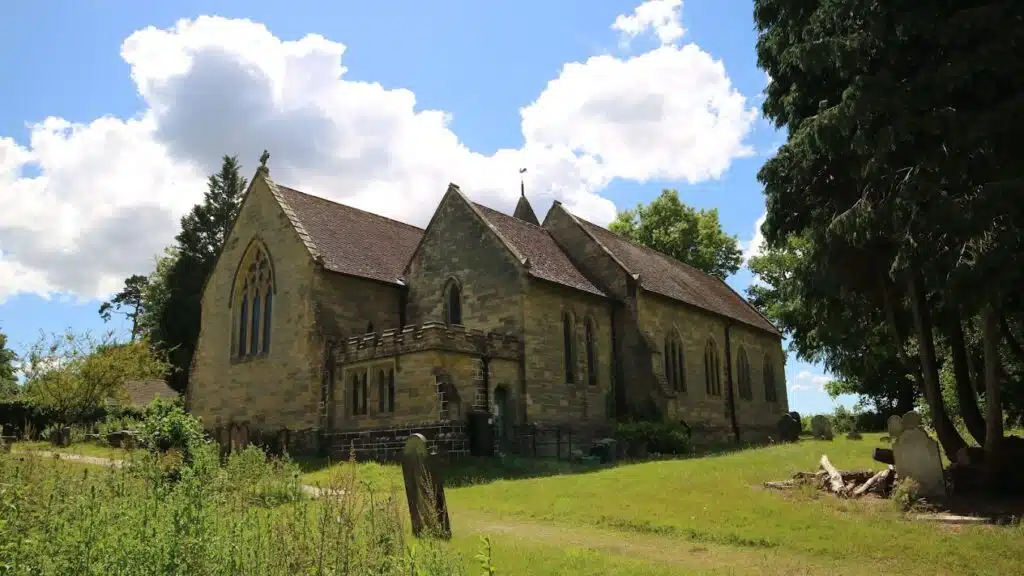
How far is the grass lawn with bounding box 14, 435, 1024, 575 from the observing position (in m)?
11.1

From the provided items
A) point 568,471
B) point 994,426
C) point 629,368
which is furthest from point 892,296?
point 629,368

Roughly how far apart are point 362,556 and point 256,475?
27.3 ft

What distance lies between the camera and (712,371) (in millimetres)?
38688

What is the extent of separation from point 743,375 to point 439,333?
23366mm

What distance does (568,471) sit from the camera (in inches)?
884

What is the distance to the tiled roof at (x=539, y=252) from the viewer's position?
3022 cm

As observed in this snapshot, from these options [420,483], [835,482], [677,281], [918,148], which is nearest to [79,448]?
[420,483]

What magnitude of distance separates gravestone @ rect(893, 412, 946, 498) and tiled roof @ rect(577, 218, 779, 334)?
16918 mm

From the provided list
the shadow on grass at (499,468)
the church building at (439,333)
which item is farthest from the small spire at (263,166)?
the shadow on grass at (499,468)

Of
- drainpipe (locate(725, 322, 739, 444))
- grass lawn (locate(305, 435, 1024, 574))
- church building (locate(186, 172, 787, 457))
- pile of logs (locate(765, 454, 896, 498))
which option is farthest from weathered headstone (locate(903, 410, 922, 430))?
drainpipe (locate(725, 322, 739, 444))

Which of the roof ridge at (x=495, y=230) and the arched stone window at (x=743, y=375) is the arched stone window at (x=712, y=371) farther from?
the roof ridge at (x=495, y=230)

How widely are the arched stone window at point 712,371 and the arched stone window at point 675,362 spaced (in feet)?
9.10

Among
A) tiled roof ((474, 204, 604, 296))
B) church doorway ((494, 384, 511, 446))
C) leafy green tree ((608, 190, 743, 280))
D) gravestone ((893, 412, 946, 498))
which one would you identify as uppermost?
leafy green tree ((608, 190, 743, 280))

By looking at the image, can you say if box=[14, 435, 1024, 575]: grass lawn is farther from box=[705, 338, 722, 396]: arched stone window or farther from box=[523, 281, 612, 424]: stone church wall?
box=[705, 338, 722, 396]: arched stone window
